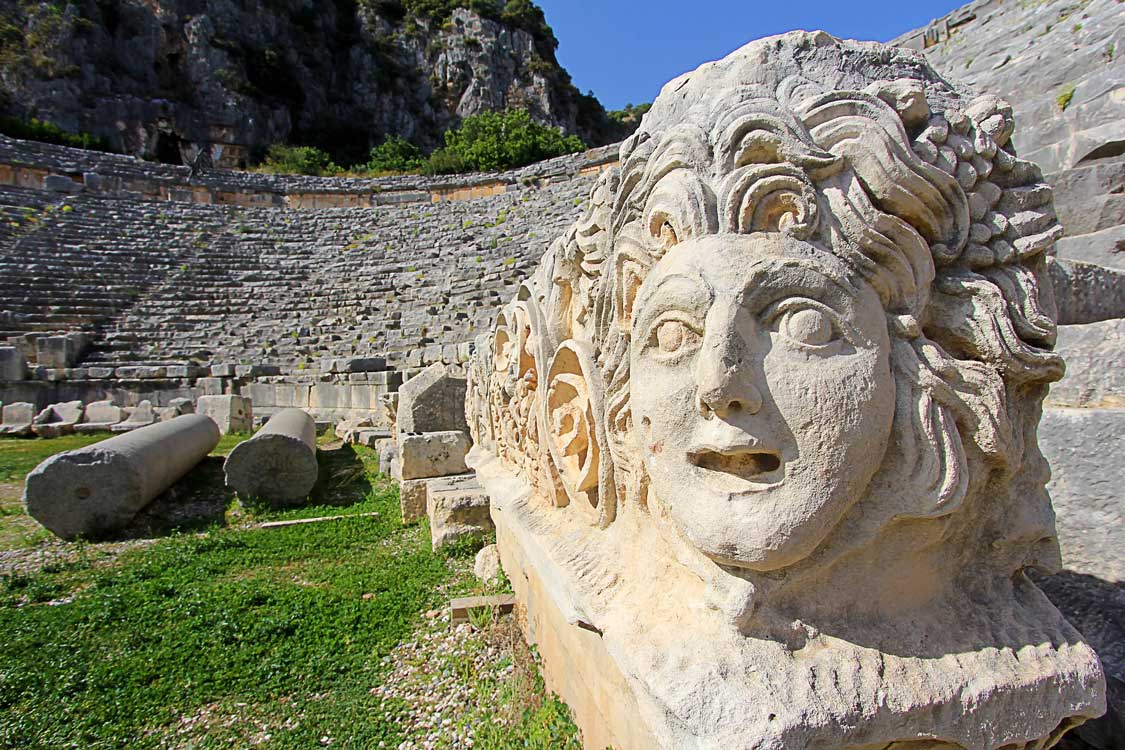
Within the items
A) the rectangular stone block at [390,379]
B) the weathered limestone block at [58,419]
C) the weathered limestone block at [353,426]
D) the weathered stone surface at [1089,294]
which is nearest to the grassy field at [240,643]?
the weathered stone surface at [1089,294]

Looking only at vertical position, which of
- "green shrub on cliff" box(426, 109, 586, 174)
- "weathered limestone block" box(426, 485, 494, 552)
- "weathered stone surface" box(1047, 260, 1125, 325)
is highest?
"green shrub on cliff" box(426, 109, 586, 174)

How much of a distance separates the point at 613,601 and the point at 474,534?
293 centimetres

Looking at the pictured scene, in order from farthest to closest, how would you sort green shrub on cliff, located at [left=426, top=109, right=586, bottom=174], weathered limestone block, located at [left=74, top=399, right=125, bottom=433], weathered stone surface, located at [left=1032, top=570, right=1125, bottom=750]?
1. green shrub on cliff, located at [left=426, top=109, right=586, bottom=174]
2. weathered limestone block, located at [left=74, top=399, right=125, bottom=433]
3. weathered stone surface, located at [left=1032, top=570, right=1125, bottom=750]

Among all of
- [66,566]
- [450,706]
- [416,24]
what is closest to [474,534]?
[450,706]

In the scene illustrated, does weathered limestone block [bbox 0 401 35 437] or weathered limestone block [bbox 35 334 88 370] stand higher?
weathered limestone block [bbox 35 334 88 370]

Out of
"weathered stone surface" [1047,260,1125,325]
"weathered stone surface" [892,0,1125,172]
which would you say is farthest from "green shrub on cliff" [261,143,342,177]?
"weathered stone surface" [1047,260,1125,325]

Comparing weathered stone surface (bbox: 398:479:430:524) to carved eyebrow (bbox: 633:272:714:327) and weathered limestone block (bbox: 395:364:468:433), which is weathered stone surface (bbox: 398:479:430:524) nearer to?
weathered limestone block (bbox: 395:364:468:433)

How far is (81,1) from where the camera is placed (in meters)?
28.7

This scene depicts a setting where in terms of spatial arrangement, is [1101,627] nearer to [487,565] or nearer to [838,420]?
[838,420]

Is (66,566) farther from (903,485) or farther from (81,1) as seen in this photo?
(81,1)

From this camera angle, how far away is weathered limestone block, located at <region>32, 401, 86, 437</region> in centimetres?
1067

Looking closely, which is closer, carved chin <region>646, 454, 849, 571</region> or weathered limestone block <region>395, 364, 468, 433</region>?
carved chin <region>646, 454, 849, 571</region>

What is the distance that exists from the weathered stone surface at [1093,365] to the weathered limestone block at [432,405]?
5213 millimetres

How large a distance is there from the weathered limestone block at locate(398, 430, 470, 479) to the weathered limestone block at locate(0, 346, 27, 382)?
36.6 ft
